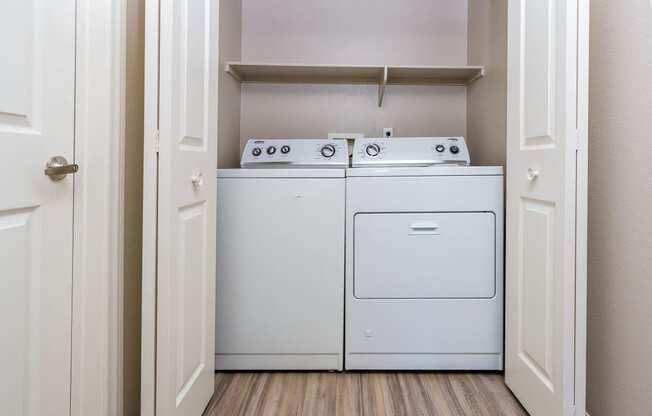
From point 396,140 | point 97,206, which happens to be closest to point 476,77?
point 396,140

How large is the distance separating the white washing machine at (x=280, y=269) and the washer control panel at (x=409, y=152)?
33 cm

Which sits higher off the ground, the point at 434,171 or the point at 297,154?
the point at 297,154

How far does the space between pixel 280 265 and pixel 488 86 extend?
1.40m

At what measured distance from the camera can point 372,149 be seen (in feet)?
6.84

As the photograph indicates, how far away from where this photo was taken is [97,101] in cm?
106

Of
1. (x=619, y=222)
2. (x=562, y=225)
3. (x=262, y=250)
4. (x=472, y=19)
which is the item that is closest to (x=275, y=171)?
(x=262, y=250)

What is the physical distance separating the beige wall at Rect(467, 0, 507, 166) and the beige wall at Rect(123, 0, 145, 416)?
1539 mm

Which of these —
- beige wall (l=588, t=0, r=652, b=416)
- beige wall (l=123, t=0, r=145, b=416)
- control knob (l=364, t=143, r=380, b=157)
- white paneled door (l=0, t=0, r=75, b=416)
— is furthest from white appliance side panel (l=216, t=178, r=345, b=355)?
beige wall (l=588, t=0, r=652, b=416)

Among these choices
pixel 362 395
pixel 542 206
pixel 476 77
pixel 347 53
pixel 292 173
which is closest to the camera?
pixel 542 206

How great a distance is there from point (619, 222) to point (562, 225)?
A: 0.53 feet

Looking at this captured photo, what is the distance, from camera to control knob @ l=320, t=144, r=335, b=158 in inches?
80.7

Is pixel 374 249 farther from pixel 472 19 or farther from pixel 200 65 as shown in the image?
pixel 472 19

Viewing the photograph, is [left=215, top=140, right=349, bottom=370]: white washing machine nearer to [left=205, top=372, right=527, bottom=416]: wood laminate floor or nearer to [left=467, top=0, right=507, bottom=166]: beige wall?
[left=205, top=372, right=527, bottom=416]: wood laminate floor

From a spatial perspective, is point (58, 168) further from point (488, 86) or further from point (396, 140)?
point (488, 86)
